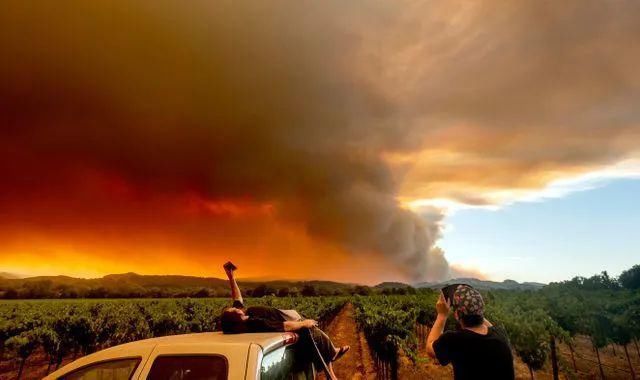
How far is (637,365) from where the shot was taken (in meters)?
28.8

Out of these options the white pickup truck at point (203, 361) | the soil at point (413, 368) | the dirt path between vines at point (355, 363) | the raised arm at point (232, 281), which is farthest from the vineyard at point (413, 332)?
the white pickup truck at point (203, 361)

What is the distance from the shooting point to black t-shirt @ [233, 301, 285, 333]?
10.3 ft

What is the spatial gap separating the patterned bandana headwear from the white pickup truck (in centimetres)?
141

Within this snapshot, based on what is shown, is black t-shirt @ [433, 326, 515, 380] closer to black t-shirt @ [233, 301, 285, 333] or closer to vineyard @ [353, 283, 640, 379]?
black t-shirt @ [233, 301, 285, 333]

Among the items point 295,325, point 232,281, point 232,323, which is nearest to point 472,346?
point 295,325

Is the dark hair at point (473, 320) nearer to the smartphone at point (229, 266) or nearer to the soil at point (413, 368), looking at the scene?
the smartphone at point (229, 266)

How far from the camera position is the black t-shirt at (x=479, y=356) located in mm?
3045

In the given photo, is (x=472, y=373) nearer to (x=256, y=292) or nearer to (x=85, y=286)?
(x=256, y=292)

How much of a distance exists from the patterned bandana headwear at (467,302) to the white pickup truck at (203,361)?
4.62 feet

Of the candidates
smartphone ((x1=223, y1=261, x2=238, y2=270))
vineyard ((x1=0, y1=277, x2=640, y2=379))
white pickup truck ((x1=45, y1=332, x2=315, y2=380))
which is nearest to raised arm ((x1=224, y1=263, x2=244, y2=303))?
smartphone ((x1=223, y1=261, x2=238, y2=270))

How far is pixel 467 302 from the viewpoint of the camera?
3.24 meters

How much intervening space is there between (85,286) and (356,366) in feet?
499

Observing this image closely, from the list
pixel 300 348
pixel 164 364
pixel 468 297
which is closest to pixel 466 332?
pixel 468 297

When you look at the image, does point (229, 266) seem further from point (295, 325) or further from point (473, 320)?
point (473, 320)
